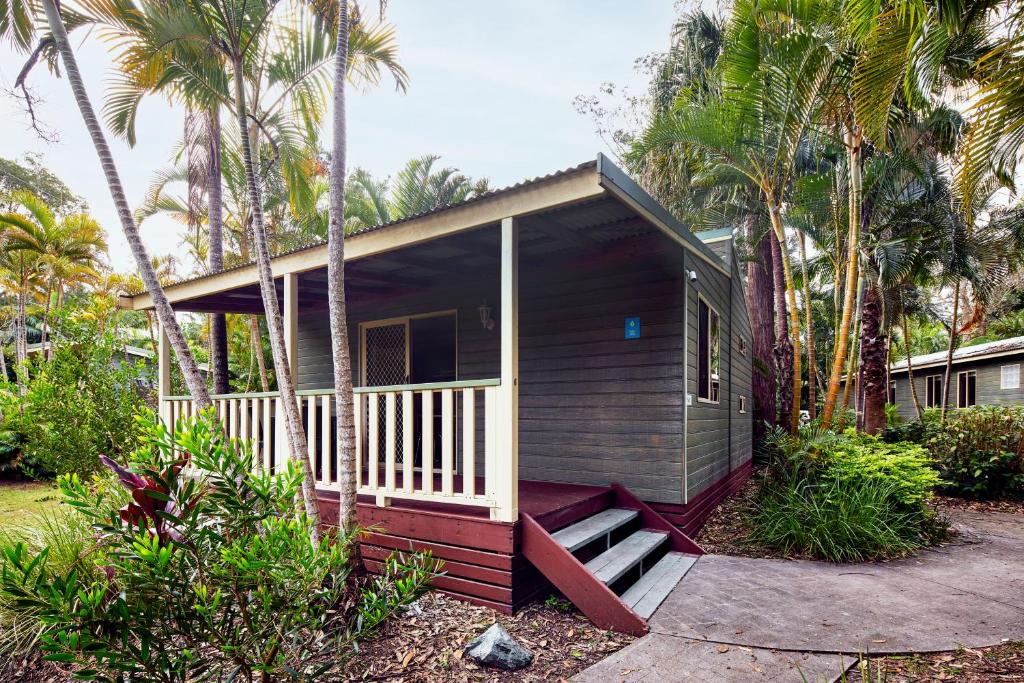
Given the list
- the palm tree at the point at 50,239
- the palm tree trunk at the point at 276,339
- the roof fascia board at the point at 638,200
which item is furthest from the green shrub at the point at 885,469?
the palm tree at the point at 50,239

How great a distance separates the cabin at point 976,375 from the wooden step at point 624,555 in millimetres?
12111

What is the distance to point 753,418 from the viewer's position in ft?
31.7

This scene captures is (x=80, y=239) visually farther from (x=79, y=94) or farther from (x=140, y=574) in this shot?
(x=140, y=574)

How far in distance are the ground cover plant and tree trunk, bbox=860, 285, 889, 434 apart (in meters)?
3.28

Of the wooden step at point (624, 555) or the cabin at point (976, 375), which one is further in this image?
the cabin at point (976, 375)

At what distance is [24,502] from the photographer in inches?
288

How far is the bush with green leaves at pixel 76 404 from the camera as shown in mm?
4910

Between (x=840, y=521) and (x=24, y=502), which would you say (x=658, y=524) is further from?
(x=24, y=502)

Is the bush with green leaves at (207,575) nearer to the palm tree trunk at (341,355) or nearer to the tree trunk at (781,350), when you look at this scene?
the palm tree trunk at (341,355)

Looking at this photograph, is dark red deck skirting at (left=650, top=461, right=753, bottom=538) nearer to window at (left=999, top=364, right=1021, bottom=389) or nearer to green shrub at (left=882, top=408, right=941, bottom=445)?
green shrub at (left=882, top=408, right=941, bottom=445)

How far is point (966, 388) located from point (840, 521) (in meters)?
14.8

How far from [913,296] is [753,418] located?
331 inches

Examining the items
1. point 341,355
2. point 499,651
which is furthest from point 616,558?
point 341,355

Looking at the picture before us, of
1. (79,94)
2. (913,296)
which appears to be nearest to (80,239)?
(79,94)
